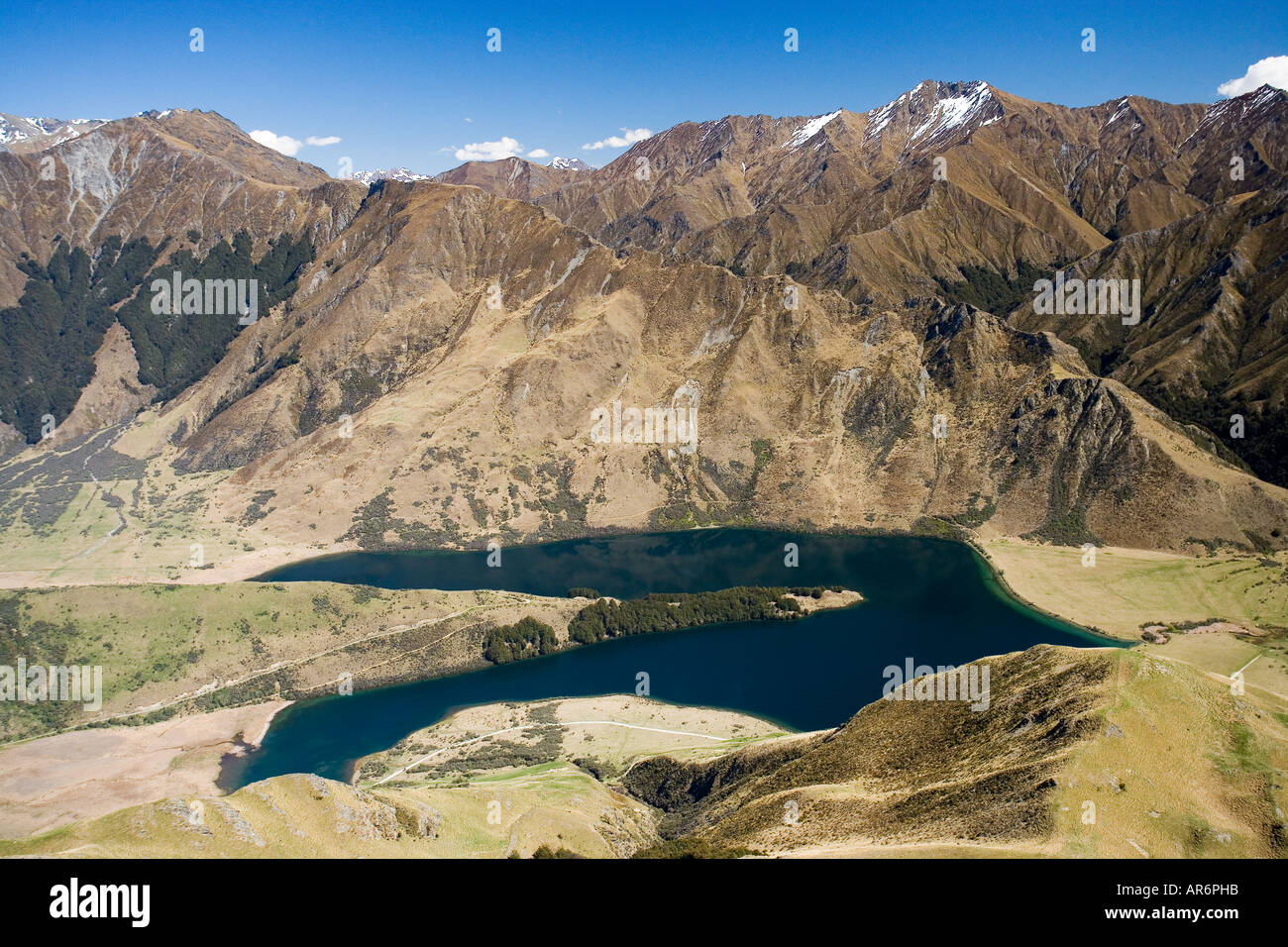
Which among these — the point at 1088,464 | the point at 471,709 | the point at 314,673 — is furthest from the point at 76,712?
the point at 1088,464

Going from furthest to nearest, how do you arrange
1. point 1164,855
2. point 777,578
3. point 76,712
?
point 777,578, point 76,712, point 1164,855

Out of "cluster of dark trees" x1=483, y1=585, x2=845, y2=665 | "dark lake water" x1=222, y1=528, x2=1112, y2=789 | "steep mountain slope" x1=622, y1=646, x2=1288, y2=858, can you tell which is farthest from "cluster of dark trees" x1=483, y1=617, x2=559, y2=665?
"steep mountain slope" x1=622, y1=646, x2=1288, y2=858

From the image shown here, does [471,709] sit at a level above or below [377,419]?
below

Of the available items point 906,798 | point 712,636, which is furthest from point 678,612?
point 906,798

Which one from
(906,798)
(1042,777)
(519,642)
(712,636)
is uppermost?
(1042,777)

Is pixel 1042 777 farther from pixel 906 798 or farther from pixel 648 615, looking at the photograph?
pixel 648 615

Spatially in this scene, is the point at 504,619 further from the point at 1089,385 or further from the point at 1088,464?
the point at 1089,385

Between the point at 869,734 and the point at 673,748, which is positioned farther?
the point at 673,748
